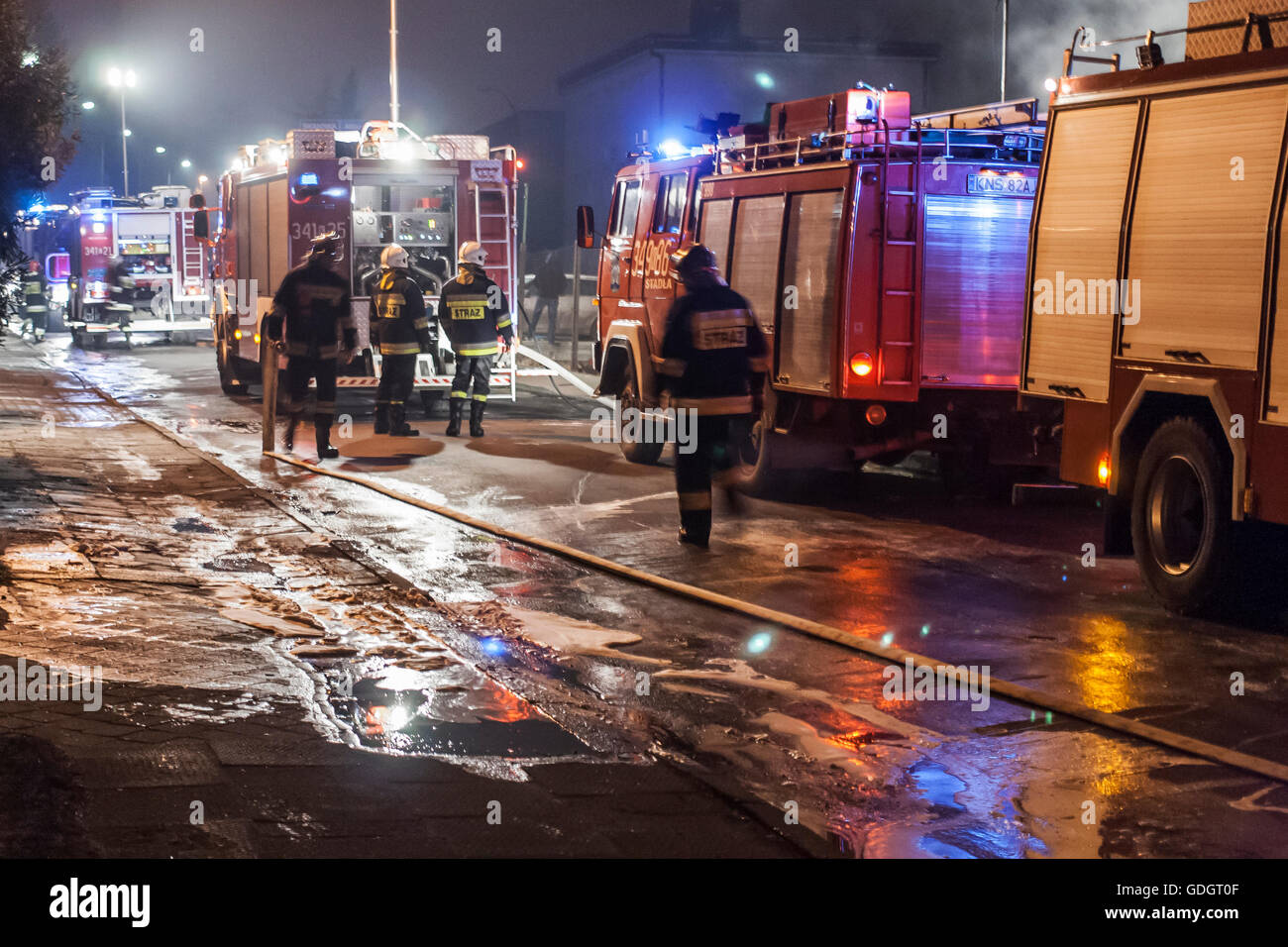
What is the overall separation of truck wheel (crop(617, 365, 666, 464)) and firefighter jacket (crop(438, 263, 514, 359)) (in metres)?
1.99

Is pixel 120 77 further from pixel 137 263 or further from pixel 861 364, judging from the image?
pixel 861 364

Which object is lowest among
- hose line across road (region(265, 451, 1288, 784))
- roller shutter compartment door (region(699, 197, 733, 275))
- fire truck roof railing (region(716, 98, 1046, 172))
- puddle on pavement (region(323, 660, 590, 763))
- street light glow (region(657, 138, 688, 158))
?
puddle on pavement (region(323, 660, 590, 763))

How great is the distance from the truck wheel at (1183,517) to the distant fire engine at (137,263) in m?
25.2

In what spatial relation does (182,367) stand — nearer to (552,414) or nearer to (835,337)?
(552,414)

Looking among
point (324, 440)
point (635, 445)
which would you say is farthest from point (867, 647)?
point (324, 440)

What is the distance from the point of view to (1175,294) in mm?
7684

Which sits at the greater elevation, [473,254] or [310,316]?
[473,254]

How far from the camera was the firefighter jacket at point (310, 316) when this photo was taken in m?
13.5

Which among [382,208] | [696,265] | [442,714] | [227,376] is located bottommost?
[442,714]

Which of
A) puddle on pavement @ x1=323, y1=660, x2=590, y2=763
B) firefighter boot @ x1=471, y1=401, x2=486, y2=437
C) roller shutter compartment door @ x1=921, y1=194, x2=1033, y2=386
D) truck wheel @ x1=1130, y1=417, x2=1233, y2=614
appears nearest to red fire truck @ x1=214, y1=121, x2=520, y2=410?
firefighter boot @ x1=471, y1=401, x2=486, y2=437

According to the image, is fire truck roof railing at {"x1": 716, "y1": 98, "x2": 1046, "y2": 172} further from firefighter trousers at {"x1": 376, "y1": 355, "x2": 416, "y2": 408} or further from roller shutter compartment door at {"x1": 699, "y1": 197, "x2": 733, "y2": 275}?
firefighter trousers at {"x1": 376, "y1": 355, "x2": 416, "y2": 408}

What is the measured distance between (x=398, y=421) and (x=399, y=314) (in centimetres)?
113

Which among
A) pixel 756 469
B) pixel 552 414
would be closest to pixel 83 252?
pixel 552 414

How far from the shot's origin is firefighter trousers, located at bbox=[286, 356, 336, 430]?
533 inches
